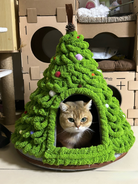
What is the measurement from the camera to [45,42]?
198 centimetres

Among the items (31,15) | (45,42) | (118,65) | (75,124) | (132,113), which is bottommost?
(132,113)

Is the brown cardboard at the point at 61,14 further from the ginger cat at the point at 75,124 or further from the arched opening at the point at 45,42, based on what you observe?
the ginger cat at the point at 75,124

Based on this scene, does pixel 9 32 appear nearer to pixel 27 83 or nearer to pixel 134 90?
pixel 27 83

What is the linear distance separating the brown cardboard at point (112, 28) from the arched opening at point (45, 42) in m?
0.58

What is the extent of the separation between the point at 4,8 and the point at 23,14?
15 centimetres

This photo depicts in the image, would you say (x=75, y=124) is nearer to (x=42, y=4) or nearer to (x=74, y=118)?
(x=74, y=118)

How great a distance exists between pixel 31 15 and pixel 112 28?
59 centimetres

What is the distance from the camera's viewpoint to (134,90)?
1452 millimetres

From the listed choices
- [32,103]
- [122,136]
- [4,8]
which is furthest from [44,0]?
[122,136]

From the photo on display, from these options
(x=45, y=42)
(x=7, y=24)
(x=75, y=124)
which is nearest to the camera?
(x=75, y=124)

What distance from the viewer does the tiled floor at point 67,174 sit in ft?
2.94

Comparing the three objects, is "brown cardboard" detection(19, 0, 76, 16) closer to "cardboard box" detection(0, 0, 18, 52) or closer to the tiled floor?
"cardboard box" detection(0, 0, 18, 52)

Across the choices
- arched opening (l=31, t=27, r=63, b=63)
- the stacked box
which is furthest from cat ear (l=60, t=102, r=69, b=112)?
arched opening (l=31, t=27, r=63, b=63)

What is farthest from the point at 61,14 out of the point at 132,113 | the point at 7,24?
the point at 132,113
